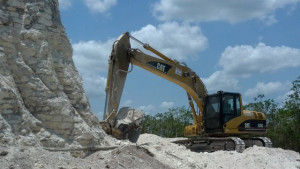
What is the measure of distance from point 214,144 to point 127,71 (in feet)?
16.2

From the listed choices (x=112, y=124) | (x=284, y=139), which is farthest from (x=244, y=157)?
(x=284, y=139)

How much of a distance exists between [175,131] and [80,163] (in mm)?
26622

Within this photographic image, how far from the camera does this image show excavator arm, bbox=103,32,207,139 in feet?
44.0

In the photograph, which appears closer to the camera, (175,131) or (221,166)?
(221,166)

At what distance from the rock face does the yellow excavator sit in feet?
13.1

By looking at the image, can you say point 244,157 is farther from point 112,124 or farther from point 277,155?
point 112,124

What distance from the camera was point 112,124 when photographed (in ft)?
42.7

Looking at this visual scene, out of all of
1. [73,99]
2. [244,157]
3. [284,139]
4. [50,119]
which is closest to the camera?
[50,119]

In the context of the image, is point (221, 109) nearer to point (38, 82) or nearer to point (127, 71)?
point (127, 71)

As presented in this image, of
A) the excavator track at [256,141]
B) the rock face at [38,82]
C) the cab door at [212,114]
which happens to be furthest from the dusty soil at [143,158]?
the cab door at [212,114]

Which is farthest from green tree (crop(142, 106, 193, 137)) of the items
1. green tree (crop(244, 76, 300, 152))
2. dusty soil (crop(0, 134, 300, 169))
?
dusty soil (crop(0, 134, 300, 169))

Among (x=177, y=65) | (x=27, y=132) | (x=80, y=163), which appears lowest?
(x=80, y=163)

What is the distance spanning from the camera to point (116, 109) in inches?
531

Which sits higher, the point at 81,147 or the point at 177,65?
the point at 177,65
